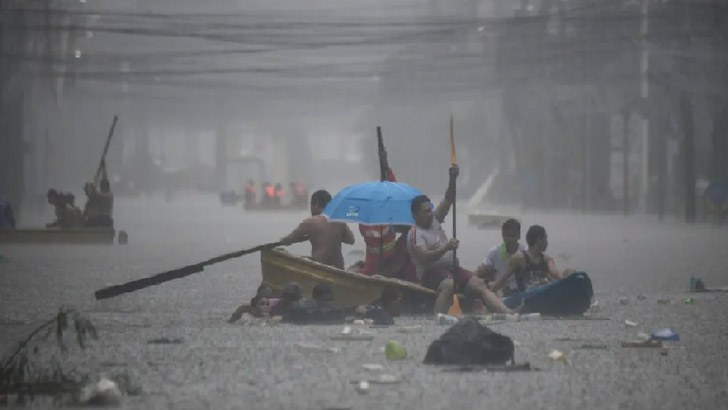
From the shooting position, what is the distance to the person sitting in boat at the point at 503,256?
15.4 meters

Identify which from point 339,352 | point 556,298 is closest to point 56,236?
point 556,298

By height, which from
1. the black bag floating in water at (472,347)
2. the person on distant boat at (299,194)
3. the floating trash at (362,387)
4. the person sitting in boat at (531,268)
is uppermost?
the person sitting in boat at (531,268)

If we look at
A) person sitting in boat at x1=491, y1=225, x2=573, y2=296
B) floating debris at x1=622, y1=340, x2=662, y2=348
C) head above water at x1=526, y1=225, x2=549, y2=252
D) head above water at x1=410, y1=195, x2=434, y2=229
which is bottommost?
floating debris at x1=622, y1=340, x2=662, y2=348

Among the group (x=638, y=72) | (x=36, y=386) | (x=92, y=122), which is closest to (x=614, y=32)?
(x=638, y=72)

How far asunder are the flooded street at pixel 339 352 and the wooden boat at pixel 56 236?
7034mm

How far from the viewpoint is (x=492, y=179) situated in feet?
260

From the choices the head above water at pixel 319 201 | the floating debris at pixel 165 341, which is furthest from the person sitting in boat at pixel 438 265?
the floating debris at pixel 165 341

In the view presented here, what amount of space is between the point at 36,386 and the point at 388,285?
5372 millimetres

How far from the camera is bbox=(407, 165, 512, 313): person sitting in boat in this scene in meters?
15.2

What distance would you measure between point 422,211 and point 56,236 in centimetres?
1898

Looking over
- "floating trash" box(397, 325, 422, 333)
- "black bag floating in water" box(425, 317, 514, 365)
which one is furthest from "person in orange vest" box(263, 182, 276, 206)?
"black bag floating in water" box(425, 317, 514, 365)

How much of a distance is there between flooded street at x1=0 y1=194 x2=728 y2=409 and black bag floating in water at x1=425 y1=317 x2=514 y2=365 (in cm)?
21

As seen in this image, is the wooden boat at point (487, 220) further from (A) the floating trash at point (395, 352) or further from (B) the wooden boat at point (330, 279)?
(A) the floating trash at point (395, 352)

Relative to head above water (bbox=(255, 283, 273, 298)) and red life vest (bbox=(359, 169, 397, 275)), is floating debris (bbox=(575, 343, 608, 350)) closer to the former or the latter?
red life vest (bbox=(359, 169, 397, 275))
